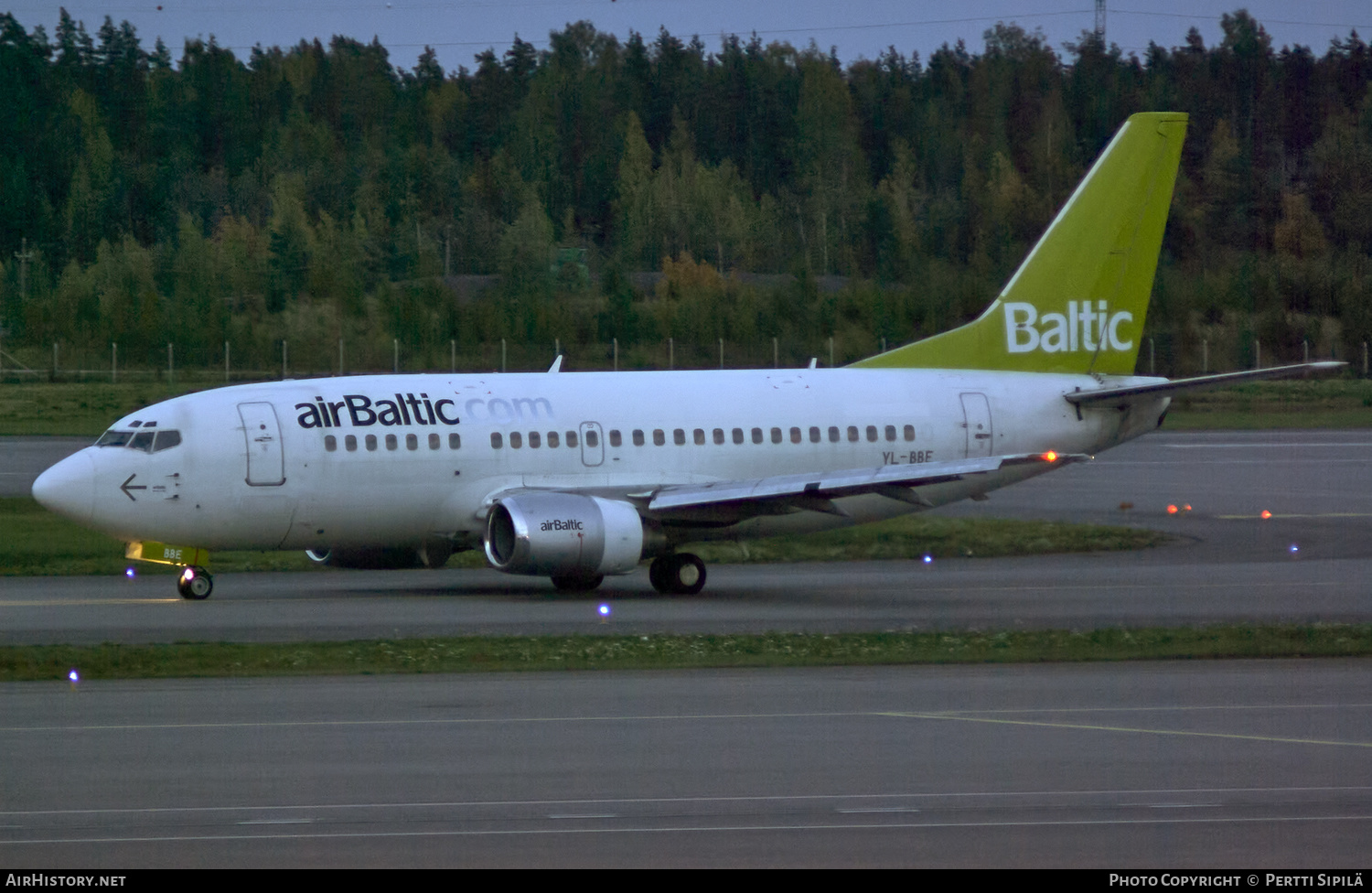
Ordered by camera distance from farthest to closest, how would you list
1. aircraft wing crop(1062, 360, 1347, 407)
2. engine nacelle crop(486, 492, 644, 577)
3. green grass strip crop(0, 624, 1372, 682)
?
aircraft wing crop(1062, 360, 1347, 407) → engine nacelle crop(486, 492, 644, 577) → green grass strip crop(0, 624, 1372, 682)

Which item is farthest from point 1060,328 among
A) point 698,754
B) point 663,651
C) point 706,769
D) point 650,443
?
point 706,769

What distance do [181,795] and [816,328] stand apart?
55610 millimetres

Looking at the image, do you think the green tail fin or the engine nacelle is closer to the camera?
the engine nacelle

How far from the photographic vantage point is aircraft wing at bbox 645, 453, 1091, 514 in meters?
24.9

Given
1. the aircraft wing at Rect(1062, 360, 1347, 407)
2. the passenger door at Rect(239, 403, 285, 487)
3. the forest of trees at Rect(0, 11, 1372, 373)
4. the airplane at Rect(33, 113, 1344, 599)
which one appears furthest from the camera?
the forest of trees at Rect(0, 11, 1372, 373)

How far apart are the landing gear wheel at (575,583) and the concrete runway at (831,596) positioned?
266 mm

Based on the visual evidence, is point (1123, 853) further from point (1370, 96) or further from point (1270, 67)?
point (1270, 67)

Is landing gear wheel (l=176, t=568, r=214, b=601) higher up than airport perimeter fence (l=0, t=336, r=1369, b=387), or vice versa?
airport perimeter fence (l=0, t=336, r=1369, b=387)

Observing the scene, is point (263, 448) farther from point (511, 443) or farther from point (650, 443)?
point (650, 443)

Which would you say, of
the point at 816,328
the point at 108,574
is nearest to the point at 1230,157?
the point at 816,328

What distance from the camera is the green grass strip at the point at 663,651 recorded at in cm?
1870

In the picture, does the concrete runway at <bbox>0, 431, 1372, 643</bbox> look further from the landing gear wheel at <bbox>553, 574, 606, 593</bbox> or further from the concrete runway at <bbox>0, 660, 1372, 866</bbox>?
the concrete runway at <bbox>0, 660, 1372, 866</bbox>

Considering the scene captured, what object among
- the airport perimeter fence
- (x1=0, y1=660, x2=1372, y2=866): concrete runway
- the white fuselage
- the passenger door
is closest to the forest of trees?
the airport perimeter fence

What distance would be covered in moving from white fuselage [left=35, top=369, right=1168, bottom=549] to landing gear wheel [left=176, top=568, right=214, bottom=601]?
1.36ft
